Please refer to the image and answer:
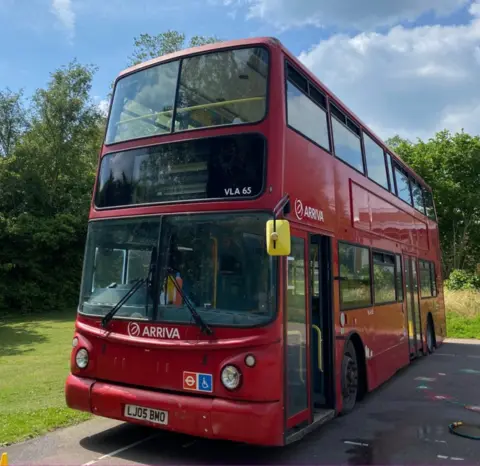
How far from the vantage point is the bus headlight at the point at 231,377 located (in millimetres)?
4465

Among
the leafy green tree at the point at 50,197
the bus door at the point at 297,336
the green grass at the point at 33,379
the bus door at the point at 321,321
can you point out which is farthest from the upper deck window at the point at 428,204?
the leafy green tree at the point at 50,197

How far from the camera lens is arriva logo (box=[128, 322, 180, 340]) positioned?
482cm

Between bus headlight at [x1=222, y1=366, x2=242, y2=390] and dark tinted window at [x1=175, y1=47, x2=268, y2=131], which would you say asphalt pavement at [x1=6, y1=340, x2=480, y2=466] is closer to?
bus headlight at [x1=222, y1=366, x2=242, y2=390]

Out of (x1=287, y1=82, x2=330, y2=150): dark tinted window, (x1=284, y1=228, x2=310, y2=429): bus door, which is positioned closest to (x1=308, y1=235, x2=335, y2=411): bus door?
(x1=284, y1=228, x2=310, y2=429): bus door

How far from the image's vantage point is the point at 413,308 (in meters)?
10.5

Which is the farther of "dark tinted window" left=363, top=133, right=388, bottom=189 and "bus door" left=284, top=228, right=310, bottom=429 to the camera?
"dark tinted window" left=363, top=133, right=388, bottom=189

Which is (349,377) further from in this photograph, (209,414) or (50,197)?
(50,197)

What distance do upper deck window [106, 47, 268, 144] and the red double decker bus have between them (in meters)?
0.02

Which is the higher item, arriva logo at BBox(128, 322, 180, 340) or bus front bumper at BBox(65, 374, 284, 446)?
arriva logo at BBox(128, 322, 180, 340)

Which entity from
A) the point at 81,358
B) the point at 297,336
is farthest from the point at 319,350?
the point at 81,358

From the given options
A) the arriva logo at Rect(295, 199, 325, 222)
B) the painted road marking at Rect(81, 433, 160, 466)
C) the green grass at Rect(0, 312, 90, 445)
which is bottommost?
the painted road marking at Rect(81, 433, 160, 466)

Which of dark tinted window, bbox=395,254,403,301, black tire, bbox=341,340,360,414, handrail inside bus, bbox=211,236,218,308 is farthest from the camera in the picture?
dark tinted window, bbox=395,254,403,301

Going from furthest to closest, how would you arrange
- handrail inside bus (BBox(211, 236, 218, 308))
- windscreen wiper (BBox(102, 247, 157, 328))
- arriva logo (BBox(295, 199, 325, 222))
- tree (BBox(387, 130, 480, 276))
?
1. tree (BBox(387, 130, 480, 276))
2. arriva logo (BBox(295, 199, 325, 222))
3. windscreen wiper (BBox(102, 247, 157, 328))
4. handrail inside bus (BBox(211, 236, 218, 308))

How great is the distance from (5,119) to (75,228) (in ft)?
27.6
